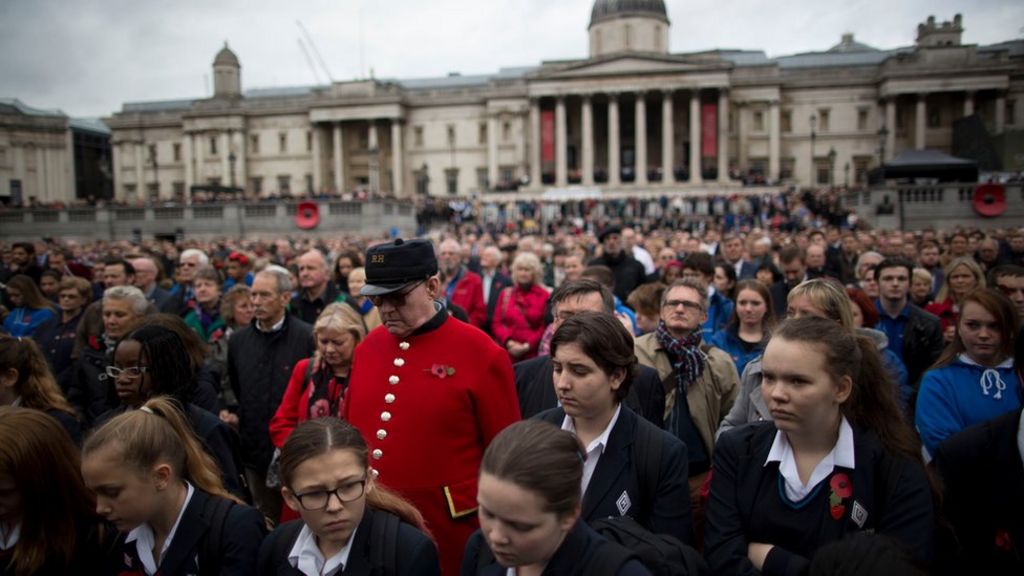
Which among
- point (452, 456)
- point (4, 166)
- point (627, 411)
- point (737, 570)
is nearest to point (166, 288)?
point (452, 456)

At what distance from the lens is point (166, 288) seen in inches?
426

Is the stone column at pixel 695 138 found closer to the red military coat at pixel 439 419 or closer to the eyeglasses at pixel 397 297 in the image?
the red military coat at pixel 439 419

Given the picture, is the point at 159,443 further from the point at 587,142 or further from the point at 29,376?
the point at 587,142

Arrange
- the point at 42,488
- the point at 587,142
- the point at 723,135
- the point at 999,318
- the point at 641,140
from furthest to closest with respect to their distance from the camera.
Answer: the point at 587,142 → the point at 641,140 → the point at 723,135 → the point at 999,318 → the point at 42,488

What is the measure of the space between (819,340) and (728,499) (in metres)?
0.90

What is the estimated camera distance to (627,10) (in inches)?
2670

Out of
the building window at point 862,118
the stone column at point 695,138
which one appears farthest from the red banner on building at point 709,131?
the building window at point 862,118

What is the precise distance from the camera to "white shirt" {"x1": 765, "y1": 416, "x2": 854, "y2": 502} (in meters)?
3.39

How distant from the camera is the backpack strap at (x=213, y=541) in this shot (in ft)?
11.7

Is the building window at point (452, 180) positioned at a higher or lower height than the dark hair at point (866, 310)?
higher

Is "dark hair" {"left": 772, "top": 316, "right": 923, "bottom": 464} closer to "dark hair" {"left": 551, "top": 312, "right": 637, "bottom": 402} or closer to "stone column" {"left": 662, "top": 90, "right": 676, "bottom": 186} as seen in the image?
"dark hair" {"left": 551, "top": 312, "right": 637, "bottom": 402}

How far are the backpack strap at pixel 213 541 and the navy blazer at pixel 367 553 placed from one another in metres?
0.25

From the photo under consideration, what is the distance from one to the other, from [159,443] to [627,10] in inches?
2789

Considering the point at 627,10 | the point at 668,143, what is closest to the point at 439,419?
the point at 668,143
